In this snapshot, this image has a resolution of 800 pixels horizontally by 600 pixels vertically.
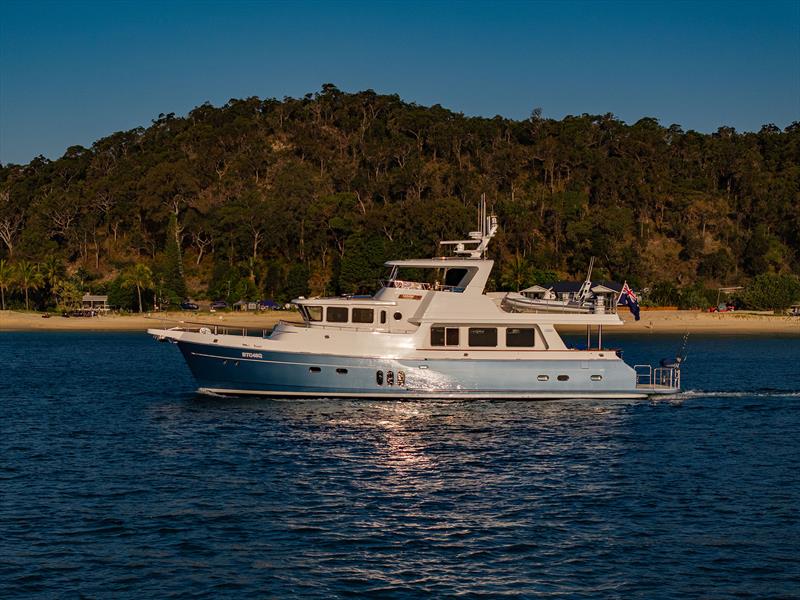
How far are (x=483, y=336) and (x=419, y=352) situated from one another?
9.25 feet

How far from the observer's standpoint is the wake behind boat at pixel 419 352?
38.9 metres

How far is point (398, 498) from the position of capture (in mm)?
24719

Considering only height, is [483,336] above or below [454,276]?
below

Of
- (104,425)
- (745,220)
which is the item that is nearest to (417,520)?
(104,425)

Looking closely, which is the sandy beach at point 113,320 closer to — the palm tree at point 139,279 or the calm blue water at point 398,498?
the palm tree at point 139,279

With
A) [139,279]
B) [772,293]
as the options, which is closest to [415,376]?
[139,279]

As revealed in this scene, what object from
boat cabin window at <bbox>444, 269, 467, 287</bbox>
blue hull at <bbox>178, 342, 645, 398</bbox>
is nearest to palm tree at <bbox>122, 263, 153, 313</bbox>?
blue hull at <bbox>178, 342, 645, 398</bbox>

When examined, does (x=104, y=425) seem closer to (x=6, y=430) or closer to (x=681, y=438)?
(x=6, y=430)

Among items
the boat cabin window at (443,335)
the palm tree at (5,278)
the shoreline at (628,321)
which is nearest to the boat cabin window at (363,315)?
the boat cabin window at (443,335)

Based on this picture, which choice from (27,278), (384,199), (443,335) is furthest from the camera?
(384,199)

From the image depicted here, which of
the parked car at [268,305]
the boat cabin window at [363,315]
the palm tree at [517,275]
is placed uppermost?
the palm tree at [517,275]

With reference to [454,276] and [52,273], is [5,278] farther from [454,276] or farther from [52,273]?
[454,276]

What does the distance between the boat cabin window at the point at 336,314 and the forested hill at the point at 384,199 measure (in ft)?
233

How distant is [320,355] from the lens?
1523 inches
